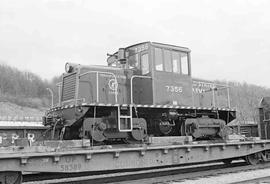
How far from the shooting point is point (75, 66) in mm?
10531

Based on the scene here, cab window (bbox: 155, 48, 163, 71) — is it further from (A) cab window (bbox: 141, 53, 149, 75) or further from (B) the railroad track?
(B) the railroad track

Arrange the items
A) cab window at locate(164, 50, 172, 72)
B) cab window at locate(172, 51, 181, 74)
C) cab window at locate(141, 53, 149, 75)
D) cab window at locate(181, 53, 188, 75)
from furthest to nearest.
Result: 1. cab window at locate(181, 53, 188, 75)
2. cab window at locate(172, 51, 181, 74)
3. cab window at locate(164, 50, 172, 72)
4. cab window at locate(141, 53, 149, 75)

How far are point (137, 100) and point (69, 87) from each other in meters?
2.41

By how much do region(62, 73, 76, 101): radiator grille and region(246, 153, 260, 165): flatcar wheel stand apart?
744 centimetres

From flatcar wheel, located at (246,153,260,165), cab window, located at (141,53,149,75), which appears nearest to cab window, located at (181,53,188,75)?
cab window, located at (141,53,149,75)

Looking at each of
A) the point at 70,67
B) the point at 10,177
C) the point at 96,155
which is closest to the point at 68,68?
the point at 70,67

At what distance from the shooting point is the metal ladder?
9547 millimetres

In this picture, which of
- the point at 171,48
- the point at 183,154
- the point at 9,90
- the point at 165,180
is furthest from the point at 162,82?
the point at 9,90

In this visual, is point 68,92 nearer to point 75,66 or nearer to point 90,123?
point 75,66

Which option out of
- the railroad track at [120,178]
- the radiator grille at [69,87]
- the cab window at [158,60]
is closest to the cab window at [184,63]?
the cab window at [158,60]

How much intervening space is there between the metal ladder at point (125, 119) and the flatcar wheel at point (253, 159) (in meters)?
5.66

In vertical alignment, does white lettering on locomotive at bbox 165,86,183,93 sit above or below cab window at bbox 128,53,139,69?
below

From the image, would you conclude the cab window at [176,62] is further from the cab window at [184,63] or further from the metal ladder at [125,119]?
the metal ladder at [125,119]

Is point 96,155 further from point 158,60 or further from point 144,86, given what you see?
point 158,60
